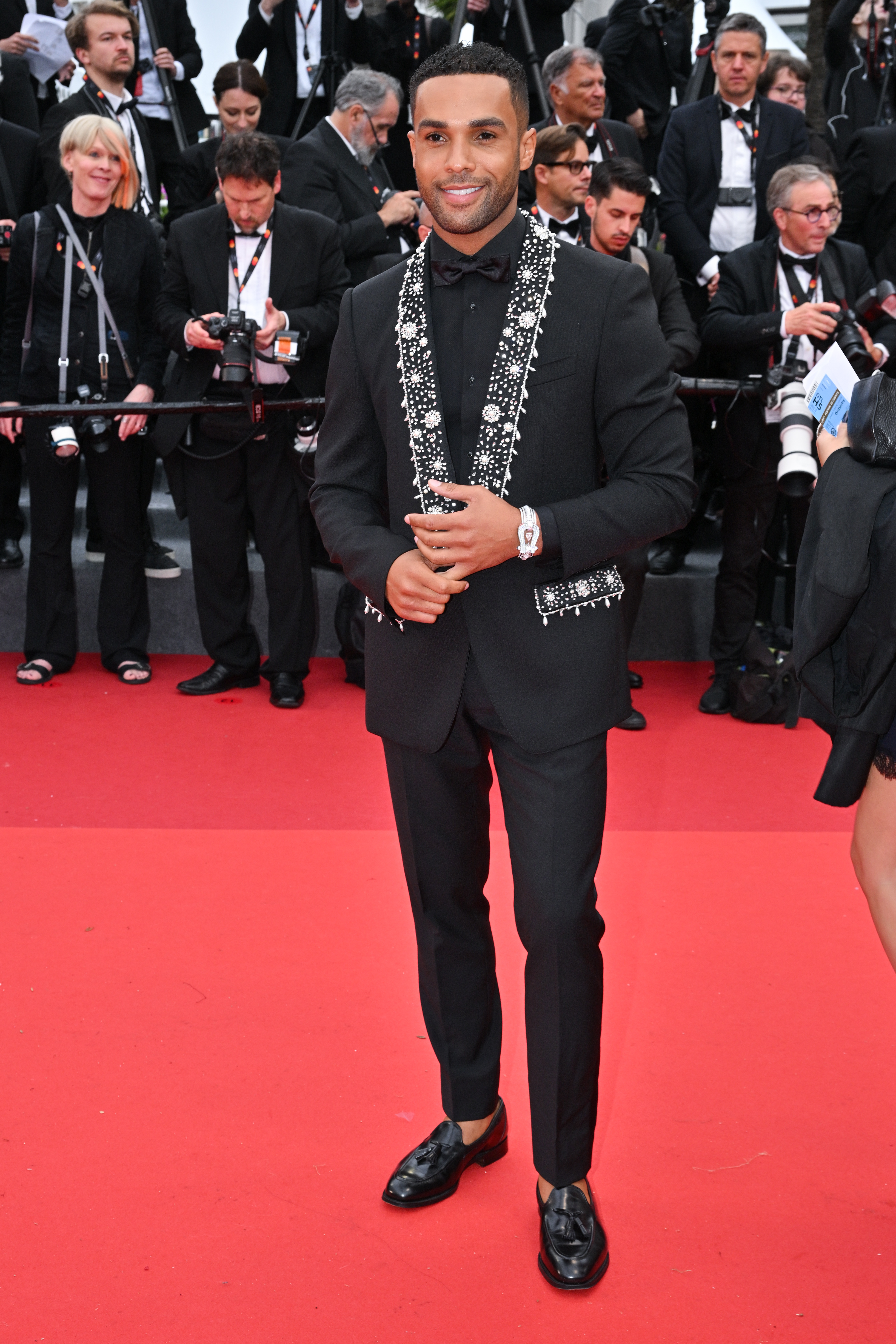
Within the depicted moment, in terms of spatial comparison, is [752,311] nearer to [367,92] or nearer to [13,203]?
[367,92]

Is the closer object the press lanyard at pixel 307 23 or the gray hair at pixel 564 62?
the gray hair at pixel 564 62

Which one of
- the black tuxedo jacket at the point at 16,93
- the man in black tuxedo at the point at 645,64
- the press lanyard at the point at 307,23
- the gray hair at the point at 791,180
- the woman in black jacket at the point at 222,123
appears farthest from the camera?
the man in black tuxedo at the point at 645,64

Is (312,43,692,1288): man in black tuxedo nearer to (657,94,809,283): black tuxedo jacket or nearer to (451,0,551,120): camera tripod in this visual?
(657,94,809,283): black tuxedo jacket

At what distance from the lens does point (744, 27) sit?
5.34 m

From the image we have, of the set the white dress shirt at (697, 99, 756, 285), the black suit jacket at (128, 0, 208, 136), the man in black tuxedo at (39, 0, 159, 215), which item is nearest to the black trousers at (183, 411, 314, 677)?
the man in black tuxedo at (39, 0, 159, 215)

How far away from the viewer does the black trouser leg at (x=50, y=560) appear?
5.00 meters

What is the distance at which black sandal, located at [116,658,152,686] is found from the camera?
5.05 m

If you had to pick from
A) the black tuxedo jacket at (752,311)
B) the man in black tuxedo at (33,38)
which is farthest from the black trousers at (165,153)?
the black tuxedo jacket at (752,311)

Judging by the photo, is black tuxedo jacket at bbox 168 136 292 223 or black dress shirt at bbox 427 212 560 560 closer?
black dress shirt at bbox 427 212 560 560

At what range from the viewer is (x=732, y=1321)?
75.3 inches

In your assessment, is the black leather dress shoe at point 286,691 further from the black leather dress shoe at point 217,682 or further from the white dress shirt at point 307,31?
the white dress shirt at point 307,31

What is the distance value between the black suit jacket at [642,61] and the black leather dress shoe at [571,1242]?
5.97 m

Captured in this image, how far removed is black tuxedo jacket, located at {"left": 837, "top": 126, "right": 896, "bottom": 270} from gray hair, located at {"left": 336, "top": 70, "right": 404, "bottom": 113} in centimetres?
191

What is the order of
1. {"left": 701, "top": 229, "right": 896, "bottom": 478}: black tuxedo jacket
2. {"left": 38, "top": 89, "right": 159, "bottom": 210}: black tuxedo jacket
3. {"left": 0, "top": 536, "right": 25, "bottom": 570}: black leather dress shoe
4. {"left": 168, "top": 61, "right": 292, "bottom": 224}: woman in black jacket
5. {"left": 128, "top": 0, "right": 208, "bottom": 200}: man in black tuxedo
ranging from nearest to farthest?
{"left": 701, "top": 229, "right": 896, "bottom": 478}: black tuxedo jacket → {"left": 38, "top": 89, "right": 159, "bottom": 210}: black tuxedo jacket → {"left": 0, "top": 536, "right": 25, "bottom": 570}: black leather dress shoe → {"left": 168, "top": 61, "right": 292, "bottom": 224}: woman in black jacket → {"left": 128, "top": 0, "right": 208, "bottom": 200}: man in black tuxedo
